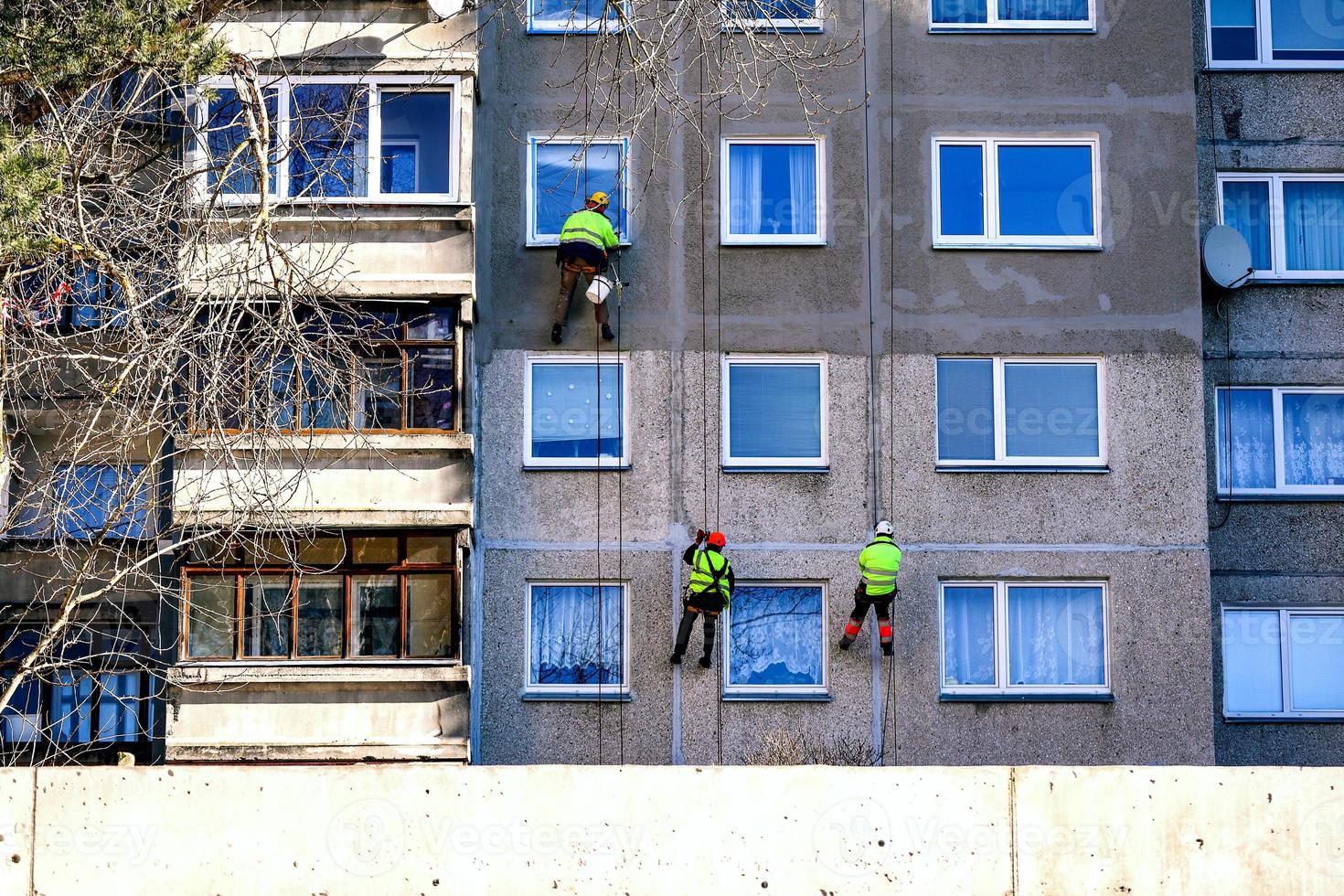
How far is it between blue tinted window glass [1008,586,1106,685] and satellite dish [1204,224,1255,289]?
3719mm

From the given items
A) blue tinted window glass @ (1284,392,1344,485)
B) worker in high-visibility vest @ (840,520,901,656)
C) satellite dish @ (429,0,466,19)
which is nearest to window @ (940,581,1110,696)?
worker in high-visibility vest @ (840,520,901,656)

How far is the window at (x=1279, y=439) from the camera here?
20328mm

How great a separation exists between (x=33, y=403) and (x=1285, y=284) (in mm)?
13643

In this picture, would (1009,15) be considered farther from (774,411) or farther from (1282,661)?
(1282,661)

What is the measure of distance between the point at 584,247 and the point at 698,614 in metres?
3.93

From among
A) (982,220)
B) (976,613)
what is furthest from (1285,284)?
(976,613)

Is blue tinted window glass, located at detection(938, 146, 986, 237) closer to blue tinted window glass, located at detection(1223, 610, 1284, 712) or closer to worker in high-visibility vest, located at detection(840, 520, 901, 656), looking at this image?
worker in high-visibility vest, located at detection(840, 520, 901, 656)

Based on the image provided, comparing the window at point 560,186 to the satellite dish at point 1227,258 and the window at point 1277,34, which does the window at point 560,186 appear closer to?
the satellite dish at point 1227,258

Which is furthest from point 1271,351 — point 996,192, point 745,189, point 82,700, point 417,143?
point 82,700

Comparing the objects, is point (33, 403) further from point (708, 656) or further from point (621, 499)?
point (708, 656)

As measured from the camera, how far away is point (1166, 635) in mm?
19203

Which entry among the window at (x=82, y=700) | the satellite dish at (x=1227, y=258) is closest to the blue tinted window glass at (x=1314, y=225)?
the satellite dish at (x=1227, y=258)

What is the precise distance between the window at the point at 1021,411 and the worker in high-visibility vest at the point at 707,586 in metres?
2.86

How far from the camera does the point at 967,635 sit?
19.4 meters
